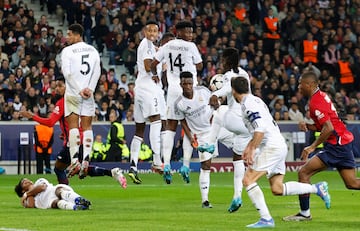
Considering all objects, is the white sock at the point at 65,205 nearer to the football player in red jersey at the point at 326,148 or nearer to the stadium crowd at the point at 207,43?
the football player in red jersey at the point at 326,148

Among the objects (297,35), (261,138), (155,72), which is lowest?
(261,138)

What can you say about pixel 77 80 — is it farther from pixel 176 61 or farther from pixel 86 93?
pixel 176 61

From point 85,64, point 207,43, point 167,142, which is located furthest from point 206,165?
point 207,43

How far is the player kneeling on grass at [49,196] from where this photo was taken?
1789 centimetres

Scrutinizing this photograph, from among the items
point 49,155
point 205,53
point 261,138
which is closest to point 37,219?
point 261,138

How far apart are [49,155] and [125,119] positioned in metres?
3.79

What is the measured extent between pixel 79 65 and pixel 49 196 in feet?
9.43

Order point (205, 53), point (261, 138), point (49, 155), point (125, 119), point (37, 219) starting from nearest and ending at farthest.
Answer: point (261, 138), point (37, 219), point (49, 155), point (125, 119), point (205, 53)

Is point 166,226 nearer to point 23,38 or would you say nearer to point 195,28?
point 23,38

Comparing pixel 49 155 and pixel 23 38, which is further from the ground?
pixel 23 38

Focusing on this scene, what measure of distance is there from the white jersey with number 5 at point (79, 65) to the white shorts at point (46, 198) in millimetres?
2431

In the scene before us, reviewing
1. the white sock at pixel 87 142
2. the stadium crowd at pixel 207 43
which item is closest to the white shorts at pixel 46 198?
the white sock at pixel 87 142

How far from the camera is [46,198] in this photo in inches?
725

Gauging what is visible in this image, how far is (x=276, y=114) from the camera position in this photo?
38062mm
